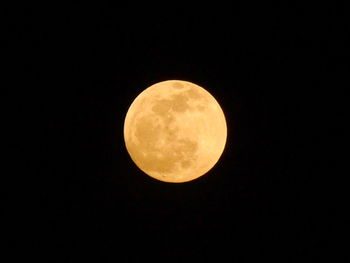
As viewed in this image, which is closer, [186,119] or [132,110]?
[186,119]

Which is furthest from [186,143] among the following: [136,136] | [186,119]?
[136,136]

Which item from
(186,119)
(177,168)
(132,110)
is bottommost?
(177,168)

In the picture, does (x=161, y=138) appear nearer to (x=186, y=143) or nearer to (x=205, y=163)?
(x=186, y=143)

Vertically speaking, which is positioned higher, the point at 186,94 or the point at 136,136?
the point at 186,94

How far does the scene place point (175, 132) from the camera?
199 inches

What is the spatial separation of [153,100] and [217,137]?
90 cm

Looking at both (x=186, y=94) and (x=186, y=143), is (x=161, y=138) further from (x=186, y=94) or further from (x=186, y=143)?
(x=186, y=94)

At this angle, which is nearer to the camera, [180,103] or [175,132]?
[175,132]

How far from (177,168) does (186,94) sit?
0.91m

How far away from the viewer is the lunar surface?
16.7 ft

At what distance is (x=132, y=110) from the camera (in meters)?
5.49

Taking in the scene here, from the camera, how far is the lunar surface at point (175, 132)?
16.7 ft

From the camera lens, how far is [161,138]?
5074 mm

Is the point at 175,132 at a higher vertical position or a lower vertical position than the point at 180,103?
lower
